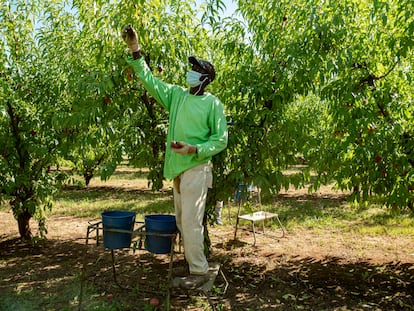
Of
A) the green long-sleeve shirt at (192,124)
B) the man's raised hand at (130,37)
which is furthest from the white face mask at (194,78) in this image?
the man's raised hand at (130,37)

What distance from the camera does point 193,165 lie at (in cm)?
342

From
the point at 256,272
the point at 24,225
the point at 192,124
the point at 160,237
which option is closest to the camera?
the point at 192,124

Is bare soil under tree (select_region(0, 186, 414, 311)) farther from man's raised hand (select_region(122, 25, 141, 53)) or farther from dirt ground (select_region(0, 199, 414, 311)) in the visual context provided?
man's raised hand (select_region(122, 25, 141, 53))

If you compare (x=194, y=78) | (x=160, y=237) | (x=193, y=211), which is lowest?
(x=160, y=237)

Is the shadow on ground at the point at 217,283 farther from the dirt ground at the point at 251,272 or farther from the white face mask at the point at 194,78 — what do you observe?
the white face mask at the point at 194,78

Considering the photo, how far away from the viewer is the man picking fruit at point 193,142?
11.2 ft

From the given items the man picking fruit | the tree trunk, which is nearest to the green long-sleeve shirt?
the man picking fruit

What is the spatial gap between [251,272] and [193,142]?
224 cm

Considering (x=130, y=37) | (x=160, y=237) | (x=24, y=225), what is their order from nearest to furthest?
(x=130, y=37), (x=160, y=237), (x=24, y=225)

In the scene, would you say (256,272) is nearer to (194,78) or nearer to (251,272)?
(251,272)

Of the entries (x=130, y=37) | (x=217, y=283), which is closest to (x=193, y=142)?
(x=130, y=37)

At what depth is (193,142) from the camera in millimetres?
3477

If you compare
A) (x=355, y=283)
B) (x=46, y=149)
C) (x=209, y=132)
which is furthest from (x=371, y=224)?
(x=46, y=149)

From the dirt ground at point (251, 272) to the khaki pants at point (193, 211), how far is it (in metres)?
0.66
